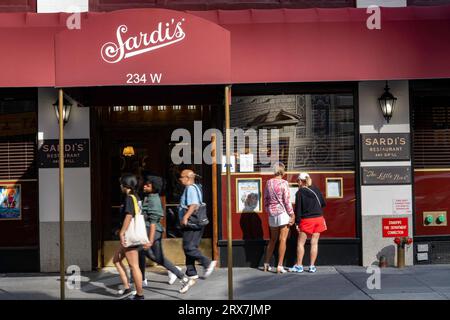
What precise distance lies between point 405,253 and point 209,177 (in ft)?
11.6

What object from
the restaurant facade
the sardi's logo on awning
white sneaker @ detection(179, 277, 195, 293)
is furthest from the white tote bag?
the restaurant facade

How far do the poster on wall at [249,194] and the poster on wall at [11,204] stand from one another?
3735 millimetres

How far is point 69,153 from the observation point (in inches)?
361

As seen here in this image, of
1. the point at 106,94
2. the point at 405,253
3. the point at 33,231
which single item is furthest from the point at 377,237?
the point at 33,231

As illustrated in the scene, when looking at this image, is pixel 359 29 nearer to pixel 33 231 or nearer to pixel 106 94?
pixel 106 94

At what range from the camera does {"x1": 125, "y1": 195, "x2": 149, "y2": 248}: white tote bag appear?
7.01m

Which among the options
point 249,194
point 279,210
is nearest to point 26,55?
point 249,194

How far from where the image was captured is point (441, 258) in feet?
30.6

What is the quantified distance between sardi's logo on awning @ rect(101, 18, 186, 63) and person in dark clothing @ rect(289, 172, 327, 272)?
3445 mm

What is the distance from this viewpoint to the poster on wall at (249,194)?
30.8 ft

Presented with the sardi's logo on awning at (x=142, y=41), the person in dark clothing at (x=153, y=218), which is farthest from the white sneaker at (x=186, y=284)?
the sardi's logo on awning at (x=142, y=41)

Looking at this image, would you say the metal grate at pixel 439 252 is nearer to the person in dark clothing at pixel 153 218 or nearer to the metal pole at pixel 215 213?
the metal pole at pixel 215 213
